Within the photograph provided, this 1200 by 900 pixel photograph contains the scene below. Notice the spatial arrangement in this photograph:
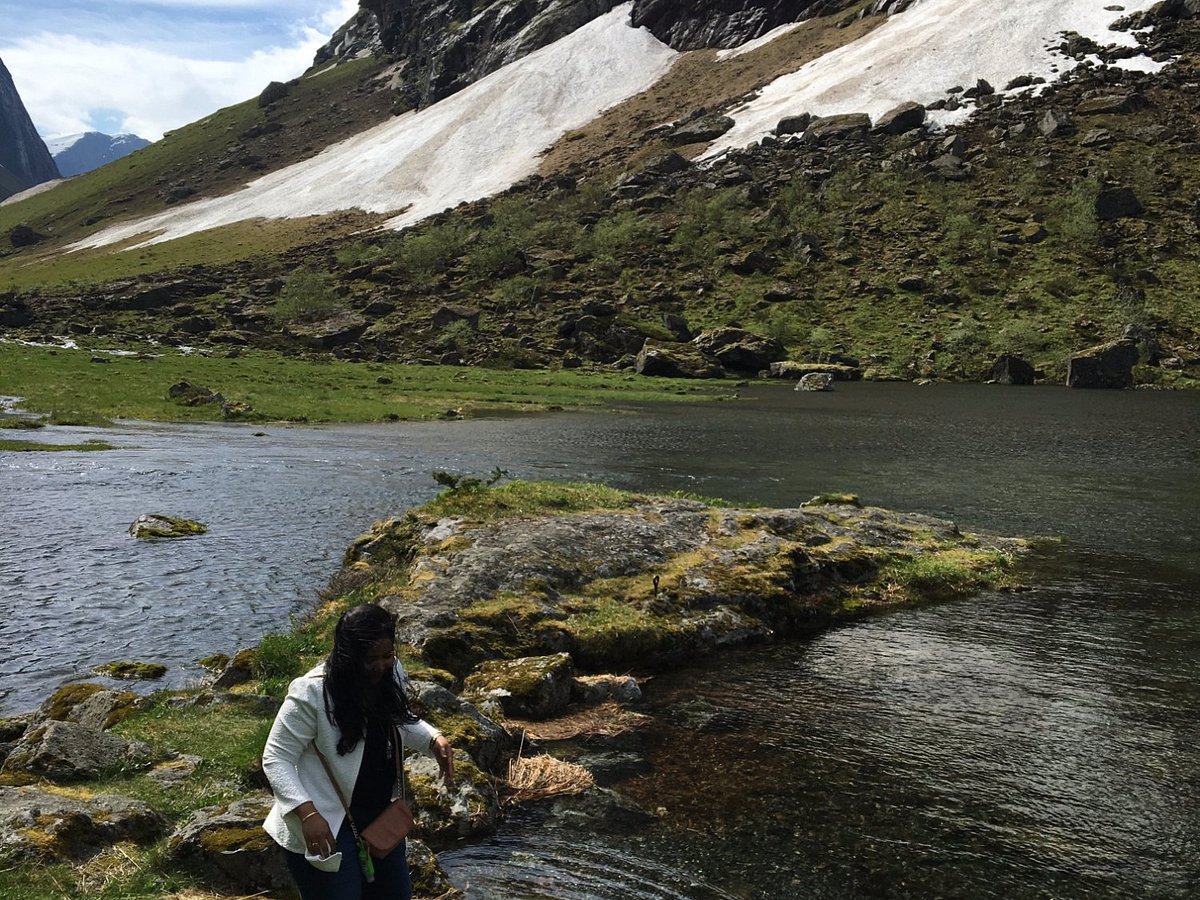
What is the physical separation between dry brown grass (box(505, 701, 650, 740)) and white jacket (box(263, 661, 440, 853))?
7733mm

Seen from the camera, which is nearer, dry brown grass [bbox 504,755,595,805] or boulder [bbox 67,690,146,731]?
dry brown grass [bbox 504,755,595,805]

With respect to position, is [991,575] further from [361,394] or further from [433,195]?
[433,195]

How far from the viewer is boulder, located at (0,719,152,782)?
10.2 metres

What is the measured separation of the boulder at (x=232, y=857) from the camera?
28.2 feet

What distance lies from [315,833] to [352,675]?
110 centimetres

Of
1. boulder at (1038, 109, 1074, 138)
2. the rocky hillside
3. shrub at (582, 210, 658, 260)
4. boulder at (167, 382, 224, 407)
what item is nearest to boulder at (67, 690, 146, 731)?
boulder at (167, 382, 224, 407)

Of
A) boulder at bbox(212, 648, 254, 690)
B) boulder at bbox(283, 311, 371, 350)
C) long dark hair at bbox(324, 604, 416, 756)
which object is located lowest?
boulder at bbox(212, 648, 254, 690)

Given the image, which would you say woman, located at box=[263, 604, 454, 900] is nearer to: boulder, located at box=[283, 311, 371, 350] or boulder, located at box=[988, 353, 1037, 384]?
boulder, located at box=[988, 353, 1037, 384]

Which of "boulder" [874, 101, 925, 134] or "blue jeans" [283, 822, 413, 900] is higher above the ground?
"boulder" [874, 101, 925, 134]

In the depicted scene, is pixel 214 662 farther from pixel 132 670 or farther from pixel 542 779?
pixel 542 779

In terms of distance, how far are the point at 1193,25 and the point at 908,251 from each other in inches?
3078

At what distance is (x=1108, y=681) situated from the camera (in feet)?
55.1

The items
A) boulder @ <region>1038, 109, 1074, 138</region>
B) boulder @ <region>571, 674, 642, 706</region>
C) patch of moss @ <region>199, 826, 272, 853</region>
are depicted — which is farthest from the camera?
boulder @ <region>1038, 109, 1074, 138</region>

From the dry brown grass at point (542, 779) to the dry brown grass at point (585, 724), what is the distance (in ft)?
3.44
